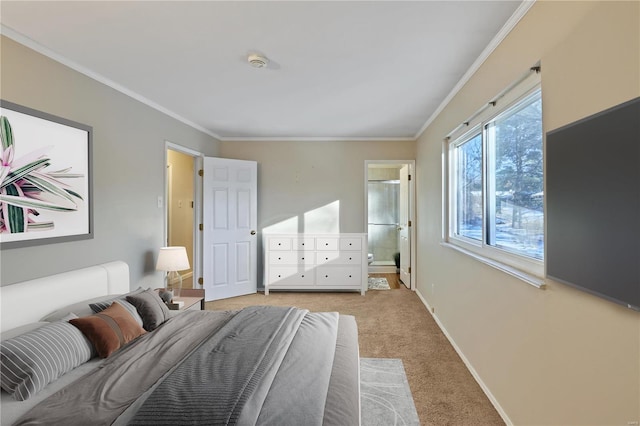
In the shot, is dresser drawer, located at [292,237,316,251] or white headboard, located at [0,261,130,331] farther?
dresser drawer, located at [292,237,316,251]

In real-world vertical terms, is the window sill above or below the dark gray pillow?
above

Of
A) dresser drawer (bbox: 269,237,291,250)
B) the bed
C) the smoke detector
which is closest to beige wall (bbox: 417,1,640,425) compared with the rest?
the bed

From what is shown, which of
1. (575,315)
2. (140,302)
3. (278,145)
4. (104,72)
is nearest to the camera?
(575,315)

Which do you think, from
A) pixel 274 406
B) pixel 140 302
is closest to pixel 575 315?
pixel 274 406

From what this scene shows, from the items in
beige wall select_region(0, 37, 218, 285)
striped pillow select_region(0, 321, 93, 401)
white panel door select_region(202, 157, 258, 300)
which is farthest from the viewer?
white panel door select_region(202, 157, 258, 300)

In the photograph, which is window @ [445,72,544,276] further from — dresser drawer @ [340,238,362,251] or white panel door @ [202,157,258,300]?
white panel door @ [202,157,258,300]

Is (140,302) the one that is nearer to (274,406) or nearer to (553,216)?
(274,406)

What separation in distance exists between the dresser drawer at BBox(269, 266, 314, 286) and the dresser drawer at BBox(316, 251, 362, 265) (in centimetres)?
25

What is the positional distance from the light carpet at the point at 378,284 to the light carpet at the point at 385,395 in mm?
2436

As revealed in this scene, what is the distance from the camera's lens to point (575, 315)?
4.29ft

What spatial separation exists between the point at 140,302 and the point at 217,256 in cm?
230

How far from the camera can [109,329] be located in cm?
177

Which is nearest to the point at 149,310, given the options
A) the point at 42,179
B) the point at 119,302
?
the point at 119,302

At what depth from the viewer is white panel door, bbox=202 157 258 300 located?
14.4ft
